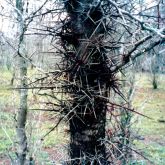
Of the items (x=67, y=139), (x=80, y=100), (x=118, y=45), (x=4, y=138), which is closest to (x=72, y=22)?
(x=118, y=45)

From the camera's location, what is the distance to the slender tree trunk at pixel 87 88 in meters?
2.19

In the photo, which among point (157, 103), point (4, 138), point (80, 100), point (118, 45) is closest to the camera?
point (80, 100)

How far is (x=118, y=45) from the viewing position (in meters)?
2.34

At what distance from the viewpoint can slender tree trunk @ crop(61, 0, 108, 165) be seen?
2193 mm

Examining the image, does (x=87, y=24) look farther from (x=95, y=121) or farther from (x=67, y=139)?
(x=67, y=139)

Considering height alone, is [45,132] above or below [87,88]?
below

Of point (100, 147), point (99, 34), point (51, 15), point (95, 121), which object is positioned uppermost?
point (51, 15)

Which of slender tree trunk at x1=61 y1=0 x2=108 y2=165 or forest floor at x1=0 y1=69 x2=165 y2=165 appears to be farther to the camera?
forest floor at x1=0 y1=69 x2=165 y2=165

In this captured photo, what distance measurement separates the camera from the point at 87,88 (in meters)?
2.18

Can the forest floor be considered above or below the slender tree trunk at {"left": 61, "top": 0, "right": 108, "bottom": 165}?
below

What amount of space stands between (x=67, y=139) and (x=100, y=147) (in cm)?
32

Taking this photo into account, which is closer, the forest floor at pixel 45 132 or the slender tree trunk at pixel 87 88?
the slender tree trunk at pixel 87 88

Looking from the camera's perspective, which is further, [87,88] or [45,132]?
[45,132]

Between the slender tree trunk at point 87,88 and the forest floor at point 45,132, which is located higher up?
the slender tree trunk at point 87,88
